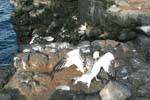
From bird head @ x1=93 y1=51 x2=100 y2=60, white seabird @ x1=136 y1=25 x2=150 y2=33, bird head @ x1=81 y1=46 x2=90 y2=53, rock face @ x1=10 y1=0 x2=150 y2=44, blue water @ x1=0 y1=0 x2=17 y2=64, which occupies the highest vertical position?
bird head @ x1=93 y1=51 x2=100 y2=60

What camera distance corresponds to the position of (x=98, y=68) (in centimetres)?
1388

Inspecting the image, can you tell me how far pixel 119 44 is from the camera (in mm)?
16031

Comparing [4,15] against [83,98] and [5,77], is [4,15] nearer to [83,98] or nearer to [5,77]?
[5,77]

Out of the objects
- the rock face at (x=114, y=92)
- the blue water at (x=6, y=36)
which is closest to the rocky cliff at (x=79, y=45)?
the rock face at (x=114, y=92)

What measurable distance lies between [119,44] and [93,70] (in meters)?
2.56

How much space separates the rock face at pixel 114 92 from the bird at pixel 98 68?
1091mm

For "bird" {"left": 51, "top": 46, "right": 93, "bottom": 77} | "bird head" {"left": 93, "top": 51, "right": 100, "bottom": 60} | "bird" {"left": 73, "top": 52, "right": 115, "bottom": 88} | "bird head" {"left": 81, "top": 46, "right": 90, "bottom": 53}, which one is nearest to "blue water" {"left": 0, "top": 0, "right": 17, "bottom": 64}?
"bird head" {"left": 81, "top": 46, "right": 90, "bottom": 53}

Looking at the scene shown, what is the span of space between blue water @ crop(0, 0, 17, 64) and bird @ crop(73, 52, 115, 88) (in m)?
6.68

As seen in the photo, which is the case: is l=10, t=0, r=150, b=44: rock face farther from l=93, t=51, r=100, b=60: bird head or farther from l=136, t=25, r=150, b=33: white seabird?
l=93, t=51, r=100, b=60: bird head

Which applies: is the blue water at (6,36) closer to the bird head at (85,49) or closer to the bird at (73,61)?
the bird head at (85,49)

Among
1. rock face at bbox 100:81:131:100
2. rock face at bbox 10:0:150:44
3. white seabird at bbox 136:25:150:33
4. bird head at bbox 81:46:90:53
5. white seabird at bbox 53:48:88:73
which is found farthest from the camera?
rock face at bbox 10:0:150:44

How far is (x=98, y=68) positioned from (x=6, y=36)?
1039cm

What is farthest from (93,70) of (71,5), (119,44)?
(71,5)

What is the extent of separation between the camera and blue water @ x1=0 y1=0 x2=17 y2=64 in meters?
20.4
